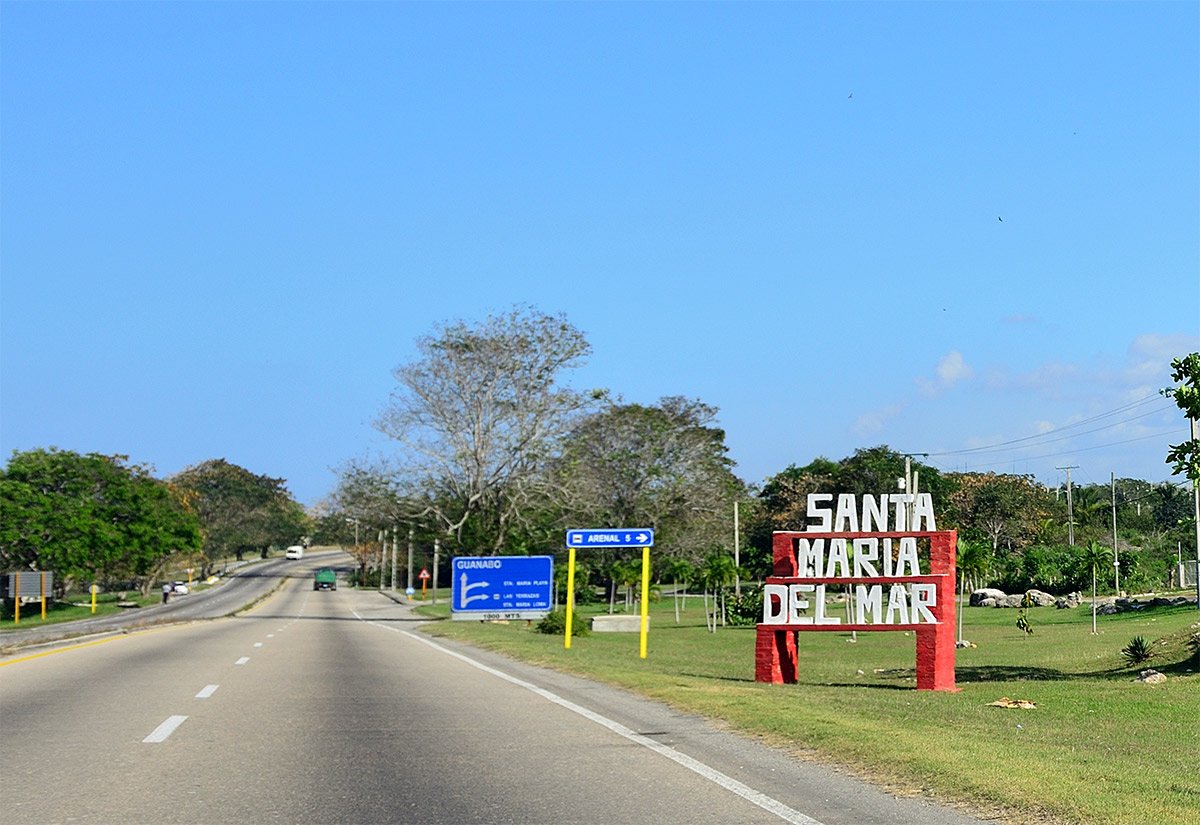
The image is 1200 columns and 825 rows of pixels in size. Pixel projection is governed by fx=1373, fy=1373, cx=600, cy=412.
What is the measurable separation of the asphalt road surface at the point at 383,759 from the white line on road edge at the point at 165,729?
28mm

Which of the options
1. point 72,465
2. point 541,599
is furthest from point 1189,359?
point 72,465

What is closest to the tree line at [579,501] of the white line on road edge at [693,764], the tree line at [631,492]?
the tree line at [631,492]

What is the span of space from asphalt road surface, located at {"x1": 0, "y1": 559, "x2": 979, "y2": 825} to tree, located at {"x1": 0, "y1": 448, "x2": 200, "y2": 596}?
206 feet

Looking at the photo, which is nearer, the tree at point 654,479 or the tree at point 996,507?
the tree at point 996,507

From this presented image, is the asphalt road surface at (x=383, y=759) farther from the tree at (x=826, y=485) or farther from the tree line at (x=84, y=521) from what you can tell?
the tree line at (x=84, y=521)

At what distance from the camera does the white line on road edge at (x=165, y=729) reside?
1211 cm

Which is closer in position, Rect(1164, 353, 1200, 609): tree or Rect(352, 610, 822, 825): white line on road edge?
Rect(352, 610, 822, 825): white line on road edge

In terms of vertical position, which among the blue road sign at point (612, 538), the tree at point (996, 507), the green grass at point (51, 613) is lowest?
the green grass at point (51, 613)

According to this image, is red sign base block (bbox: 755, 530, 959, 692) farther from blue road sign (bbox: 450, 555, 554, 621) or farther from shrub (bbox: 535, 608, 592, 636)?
blue road sign (bbox: 450, 555, 554, 621)

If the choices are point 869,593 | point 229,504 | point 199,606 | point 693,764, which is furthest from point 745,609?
Result: point 229,504

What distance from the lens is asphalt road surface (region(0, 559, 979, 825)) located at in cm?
872

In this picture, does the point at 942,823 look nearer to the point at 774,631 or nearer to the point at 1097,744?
the point at 1097,744

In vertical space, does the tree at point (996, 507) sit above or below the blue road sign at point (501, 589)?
above

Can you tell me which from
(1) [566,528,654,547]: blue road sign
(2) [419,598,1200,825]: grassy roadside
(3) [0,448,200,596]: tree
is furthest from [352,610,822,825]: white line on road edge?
(3) [0,448,200,596]: tree
